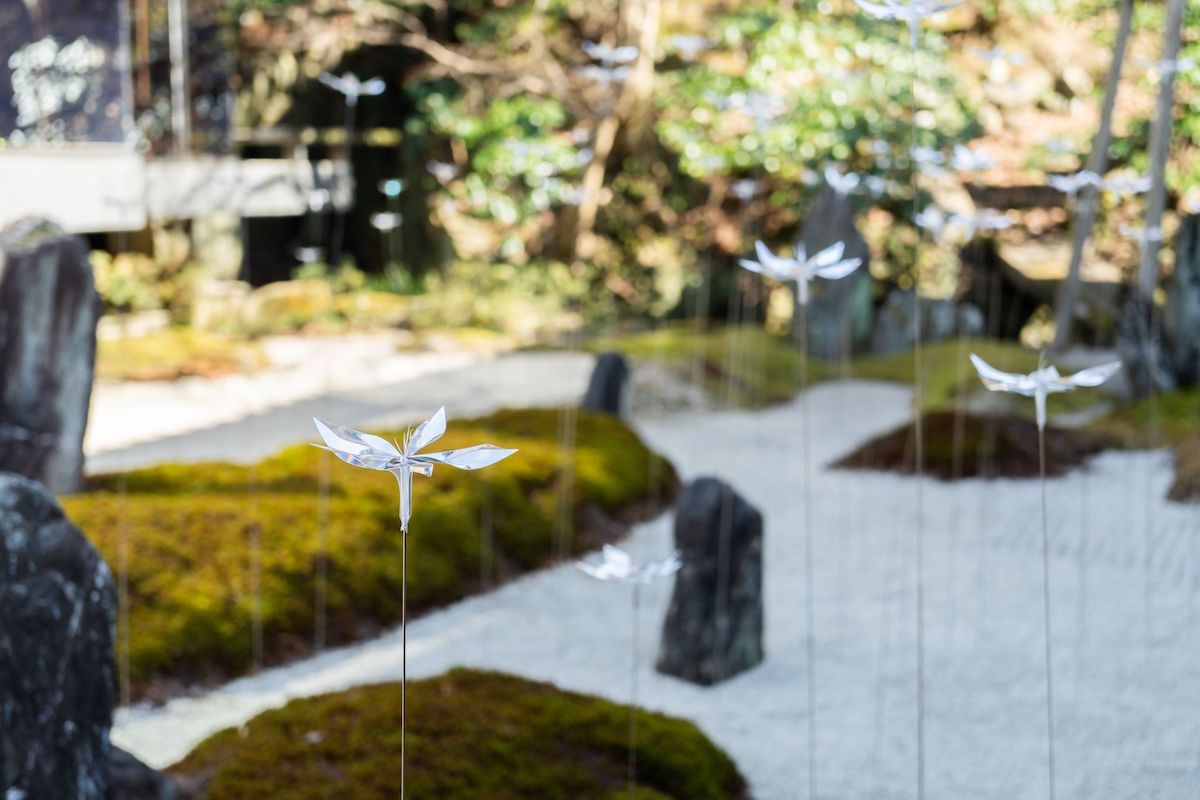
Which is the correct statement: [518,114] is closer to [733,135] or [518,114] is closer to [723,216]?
[733,135]

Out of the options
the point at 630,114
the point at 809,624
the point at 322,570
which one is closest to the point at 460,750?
the point at 809,624

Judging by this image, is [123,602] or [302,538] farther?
[302,538]

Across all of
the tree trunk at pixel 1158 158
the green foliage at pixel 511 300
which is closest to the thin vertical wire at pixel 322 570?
the green foliage at pixel 511 300

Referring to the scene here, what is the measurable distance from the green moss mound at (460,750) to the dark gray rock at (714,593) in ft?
2.47

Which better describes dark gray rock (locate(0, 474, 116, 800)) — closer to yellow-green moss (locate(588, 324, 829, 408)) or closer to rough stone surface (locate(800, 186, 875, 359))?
yellow-green moss (locate(588, 324, 829, 408))

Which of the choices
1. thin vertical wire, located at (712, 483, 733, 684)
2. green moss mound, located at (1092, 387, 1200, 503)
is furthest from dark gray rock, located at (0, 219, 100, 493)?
green moss mound, located at (1092, 387, 1200, 503)

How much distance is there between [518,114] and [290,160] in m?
2.37

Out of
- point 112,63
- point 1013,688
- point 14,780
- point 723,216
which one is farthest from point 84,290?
point 723,216

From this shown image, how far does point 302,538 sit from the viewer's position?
497 cm

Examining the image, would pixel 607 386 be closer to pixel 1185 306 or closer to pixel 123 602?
pixel 1185 306

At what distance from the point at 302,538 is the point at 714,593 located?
1.57 metres

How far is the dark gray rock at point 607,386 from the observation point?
7469 mm

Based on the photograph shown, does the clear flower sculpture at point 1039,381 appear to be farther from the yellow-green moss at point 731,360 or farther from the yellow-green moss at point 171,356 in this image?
the yellow-green moss at point 171,356

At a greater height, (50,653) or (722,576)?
(50,653)
